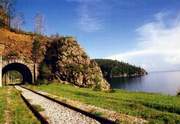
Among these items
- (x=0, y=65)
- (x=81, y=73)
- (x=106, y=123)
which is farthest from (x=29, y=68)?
(x=106, y=123)

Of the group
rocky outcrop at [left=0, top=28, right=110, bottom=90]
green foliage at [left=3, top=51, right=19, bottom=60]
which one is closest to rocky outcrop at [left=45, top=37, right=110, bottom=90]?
rocky outcrop at [left=0, top=28, right=110, bottom=90]

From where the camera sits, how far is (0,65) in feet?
231

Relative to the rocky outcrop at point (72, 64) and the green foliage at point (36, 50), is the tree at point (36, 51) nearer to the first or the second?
the green foliage at point (36, 50)

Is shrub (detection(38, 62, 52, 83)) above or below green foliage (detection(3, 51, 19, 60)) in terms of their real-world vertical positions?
below

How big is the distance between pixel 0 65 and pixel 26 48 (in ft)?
34.6

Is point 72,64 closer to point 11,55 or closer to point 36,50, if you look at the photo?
point 36,50

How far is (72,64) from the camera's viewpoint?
79.0 meters

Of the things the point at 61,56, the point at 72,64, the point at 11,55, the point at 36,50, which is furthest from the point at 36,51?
the point at 72,64

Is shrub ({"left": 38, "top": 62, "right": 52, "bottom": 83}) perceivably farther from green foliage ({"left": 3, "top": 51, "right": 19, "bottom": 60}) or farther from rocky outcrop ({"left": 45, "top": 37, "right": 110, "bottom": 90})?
green foliage ({"left": 3, "top": 51, "right": 19, "bottom": 60})

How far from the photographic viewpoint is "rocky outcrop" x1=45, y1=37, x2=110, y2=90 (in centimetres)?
7669

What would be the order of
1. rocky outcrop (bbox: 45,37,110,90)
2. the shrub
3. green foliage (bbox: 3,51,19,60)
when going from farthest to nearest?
rocky outcrop (bbox: 45,37,110,90) < the shrub < green foliage (bbox: 3,51,19,60)

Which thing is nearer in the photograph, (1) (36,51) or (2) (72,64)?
(1) (36,51)

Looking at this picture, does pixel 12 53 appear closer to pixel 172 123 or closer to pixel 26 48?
pixel 26 48

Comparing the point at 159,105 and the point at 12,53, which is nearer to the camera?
the point at 159,105
